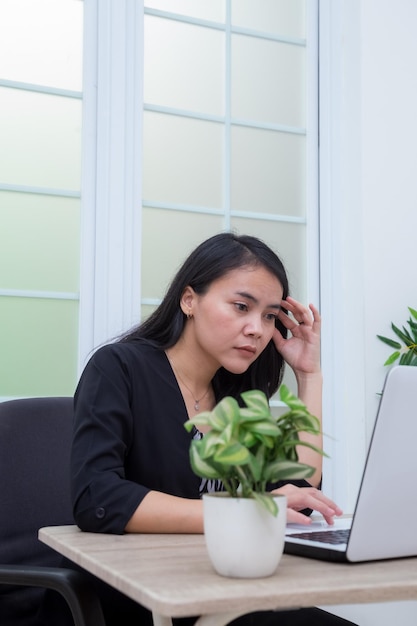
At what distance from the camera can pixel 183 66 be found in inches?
117

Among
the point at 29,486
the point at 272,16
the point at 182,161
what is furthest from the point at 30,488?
the point at 272,16

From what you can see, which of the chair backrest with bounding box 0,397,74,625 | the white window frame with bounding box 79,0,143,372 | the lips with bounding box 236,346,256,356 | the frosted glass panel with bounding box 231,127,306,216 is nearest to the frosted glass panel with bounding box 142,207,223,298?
the white window frame with bounding box 79,0,143,372

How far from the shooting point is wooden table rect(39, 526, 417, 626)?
33.9 inches

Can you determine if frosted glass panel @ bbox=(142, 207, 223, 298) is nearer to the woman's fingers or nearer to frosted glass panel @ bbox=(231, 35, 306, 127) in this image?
frosted glass panel @ bbox=(231, 35, 306, 127)

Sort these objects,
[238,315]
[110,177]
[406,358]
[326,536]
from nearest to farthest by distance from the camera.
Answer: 1. [326,536]
2. [238,315]
3. [110,177]
4. [406,358]

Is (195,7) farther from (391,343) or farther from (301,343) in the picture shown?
(301,343)

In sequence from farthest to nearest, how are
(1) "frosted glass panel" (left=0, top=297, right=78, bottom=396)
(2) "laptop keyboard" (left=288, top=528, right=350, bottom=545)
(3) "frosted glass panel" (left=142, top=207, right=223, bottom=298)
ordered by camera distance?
(3) "frosted glass panel" (left=142, top=207, right=223, bottom=298) < (1) "frosted glass panel" (left=0, top=297, right=78, bottom=396) < (2) "laptop keyboard" (left=288, top=528, right=350, bottom=545)

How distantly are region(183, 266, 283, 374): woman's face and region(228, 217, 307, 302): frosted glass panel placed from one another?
4.14 ft

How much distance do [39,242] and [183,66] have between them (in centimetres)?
83

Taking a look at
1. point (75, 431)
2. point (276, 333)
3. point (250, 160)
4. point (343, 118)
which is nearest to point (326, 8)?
point (343, 118)

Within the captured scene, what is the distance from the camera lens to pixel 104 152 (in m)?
2.76

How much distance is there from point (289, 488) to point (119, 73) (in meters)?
1.81

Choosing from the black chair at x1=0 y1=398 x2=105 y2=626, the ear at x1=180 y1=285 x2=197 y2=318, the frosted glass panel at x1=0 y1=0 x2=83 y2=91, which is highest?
the frosted glass panel at x1=0 y1=0 x2=83 y2=91

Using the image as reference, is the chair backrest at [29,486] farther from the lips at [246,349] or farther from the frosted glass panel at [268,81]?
the frosted glass panel at [268,81]
